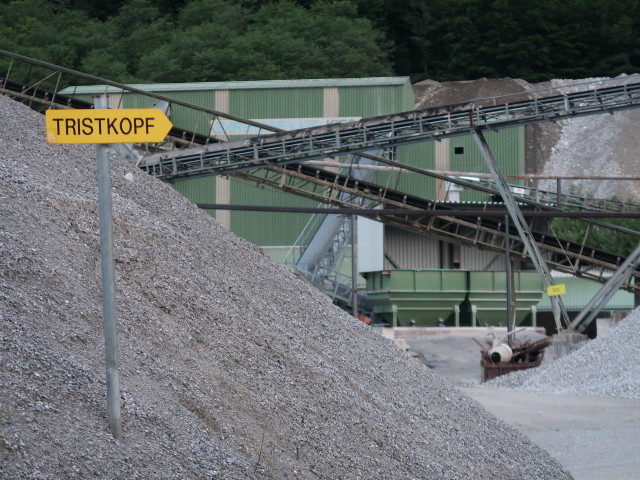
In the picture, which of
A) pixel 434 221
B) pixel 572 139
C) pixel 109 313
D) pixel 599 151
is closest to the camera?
pixel 109 313

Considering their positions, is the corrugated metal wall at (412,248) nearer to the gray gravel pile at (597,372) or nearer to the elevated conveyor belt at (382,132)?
the elevated conveyor belt at (382,132)

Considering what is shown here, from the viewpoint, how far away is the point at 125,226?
28.8ft

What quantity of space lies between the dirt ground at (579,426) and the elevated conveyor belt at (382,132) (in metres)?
5.62

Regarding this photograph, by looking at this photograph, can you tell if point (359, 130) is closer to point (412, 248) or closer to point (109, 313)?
point (412, 248)

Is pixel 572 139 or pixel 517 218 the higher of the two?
pixel 572 139

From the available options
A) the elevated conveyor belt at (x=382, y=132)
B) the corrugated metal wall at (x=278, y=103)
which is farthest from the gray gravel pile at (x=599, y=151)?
the elevated conveyor belt at (x=382, y=132)

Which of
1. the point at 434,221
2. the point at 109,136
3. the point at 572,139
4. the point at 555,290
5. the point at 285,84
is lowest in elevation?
the point at 555,290

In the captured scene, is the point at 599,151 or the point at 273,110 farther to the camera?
the point at 599,151

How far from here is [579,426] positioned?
1440 cm

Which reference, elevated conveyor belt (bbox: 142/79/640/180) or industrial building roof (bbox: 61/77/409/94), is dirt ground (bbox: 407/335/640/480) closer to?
elevated conveyor belt (bbox: 142/79/640/180)

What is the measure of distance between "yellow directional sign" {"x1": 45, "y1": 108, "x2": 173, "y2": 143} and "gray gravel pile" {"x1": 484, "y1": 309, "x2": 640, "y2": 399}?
550 inches

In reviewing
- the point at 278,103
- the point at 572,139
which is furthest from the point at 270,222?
the point at 572,139

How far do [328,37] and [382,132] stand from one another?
38.3 meters

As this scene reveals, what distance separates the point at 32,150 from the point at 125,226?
Result: 2.04 meters
